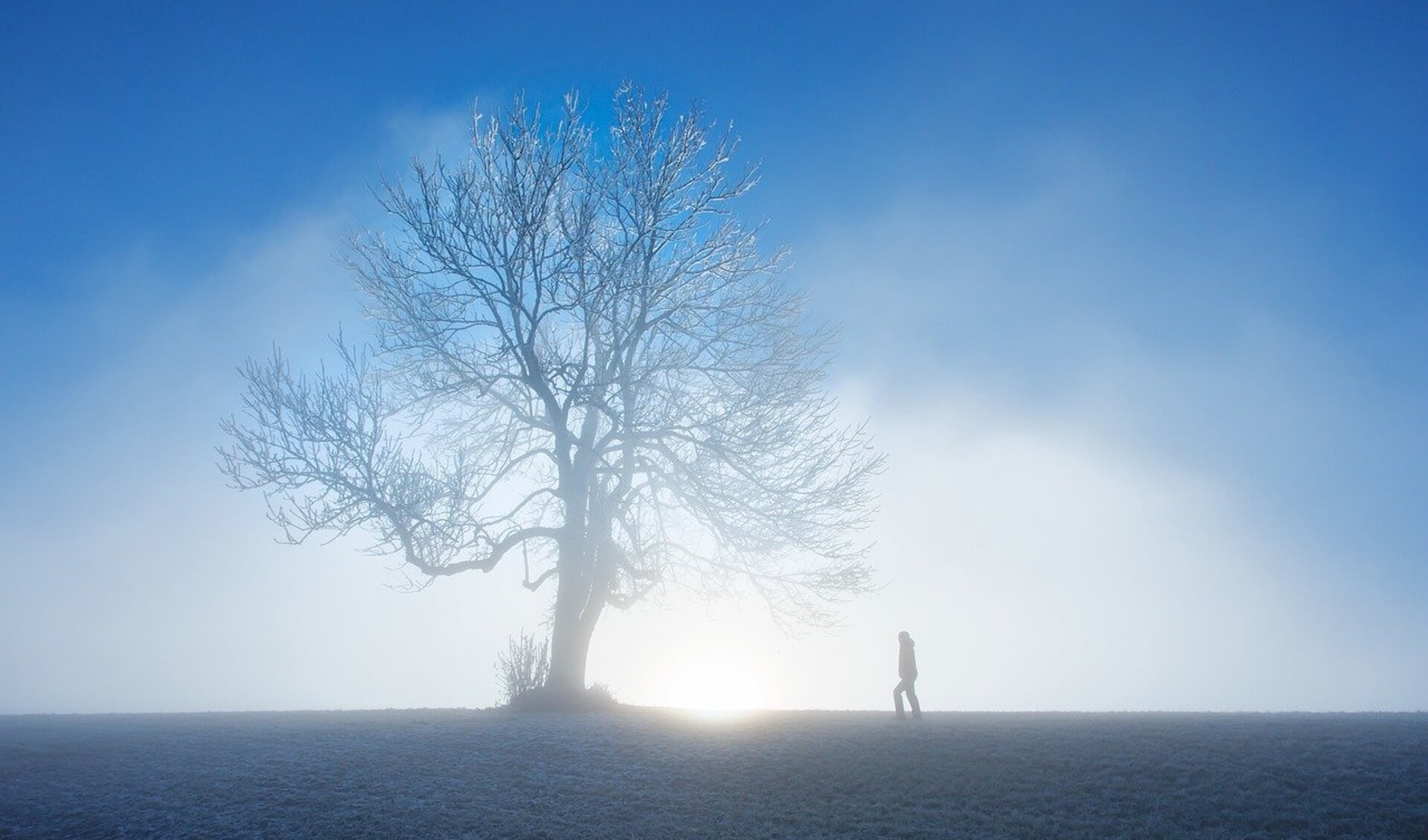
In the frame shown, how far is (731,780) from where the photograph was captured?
12.8 m

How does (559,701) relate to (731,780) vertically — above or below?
above

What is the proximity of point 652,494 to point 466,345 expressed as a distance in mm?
6024

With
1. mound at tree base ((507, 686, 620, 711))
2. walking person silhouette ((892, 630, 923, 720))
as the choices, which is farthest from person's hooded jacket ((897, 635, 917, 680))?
mound at tree base ((507, 686, 620, 711))

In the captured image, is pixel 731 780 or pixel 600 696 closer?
pixel 731 780

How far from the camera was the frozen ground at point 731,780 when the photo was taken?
11.1m

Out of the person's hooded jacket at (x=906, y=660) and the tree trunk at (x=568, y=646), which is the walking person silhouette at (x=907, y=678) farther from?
the tree trunk at (x=568, y=646)

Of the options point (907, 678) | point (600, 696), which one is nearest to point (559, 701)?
point (600, 696)

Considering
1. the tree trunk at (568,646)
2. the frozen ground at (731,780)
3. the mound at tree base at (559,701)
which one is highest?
the tree trunk at (568,646)

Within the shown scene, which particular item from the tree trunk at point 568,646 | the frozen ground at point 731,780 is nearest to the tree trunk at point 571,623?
the tree trunk at point 568,646

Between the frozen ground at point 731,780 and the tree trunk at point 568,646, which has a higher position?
the tree trunk at point 568,646

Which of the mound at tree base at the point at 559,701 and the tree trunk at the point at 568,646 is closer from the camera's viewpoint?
the mound at tree base at the point at 559,701

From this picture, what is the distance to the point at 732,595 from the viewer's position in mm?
23734

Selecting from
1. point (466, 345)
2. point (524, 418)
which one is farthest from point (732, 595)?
point (466, 345)

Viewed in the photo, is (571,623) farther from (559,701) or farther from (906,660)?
(906,660)
